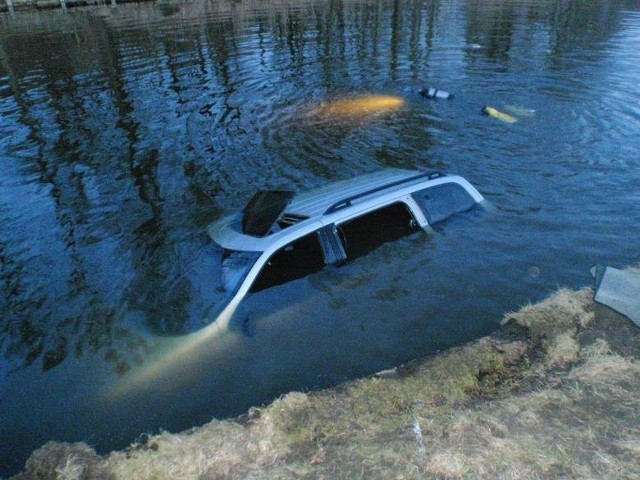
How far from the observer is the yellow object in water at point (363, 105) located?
15422 millimetres

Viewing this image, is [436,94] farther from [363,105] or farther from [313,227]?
[313,227]

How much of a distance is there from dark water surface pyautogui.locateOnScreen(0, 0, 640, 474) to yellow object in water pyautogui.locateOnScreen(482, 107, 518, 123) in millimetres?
330

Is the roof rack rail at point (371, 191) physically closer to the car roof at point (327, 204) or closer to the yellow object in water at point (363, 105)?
the car roof at point (327, 204)

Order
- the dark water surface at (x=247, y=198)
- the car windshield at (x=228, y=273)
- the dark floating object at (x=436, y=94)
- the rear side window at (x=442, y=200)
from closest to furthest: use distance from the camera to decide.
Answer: the dark water surface at (x=247, y=198) → the car windshield at (x=228, y=273) → the rear side window at (x=442, y=200) → the dark floating object at (x=436, y=94)

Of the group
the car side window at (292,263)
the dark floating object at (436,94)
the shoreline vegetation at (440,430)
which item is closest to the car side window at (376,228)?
the car side window at (292,263)

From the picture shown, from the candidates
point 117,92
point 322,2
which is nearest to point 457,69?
point 117,92

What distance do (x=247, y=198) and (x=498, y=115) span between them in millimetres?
7862

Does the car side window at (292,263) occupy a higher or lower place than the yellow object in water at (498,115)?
higher

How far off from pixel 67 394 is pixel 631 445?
5683 millimetres

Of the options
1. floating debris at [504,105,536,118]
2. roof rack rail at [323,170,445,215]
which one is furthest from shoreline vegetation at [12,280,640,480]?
floating debris at [504,105,536,118]

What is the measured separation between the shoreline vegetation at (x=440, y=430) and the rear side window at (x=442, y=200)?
267 centimetres

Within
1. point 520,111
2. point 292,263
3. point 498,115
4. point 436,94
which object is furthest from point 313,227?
point 436,94

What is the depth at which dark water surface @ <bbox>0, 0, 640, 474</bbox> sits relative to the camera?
6141 mm

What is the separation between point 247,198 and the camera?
1048 cm
